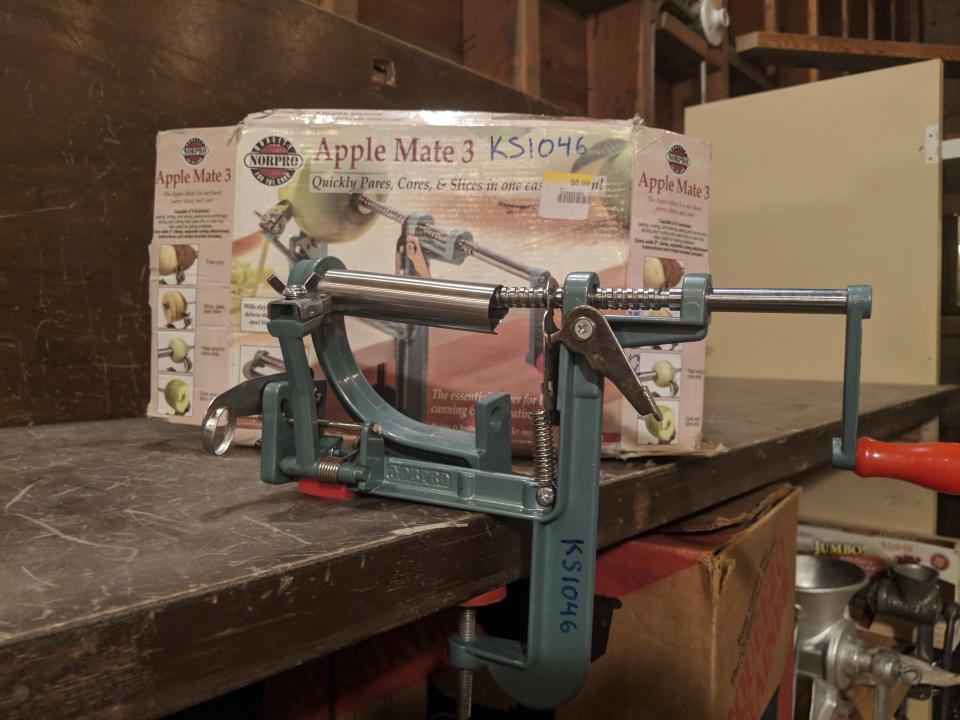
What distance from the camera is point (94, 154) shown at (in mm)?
864

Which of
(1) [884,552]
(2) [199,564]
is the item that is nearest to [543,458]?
(2) [199,564]

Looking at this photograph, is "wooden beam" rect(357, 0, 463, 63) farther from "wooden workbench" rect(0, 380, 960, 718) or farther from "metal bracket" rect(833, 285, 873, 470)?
"metal bracket" rect(833, 285, 873, 470)

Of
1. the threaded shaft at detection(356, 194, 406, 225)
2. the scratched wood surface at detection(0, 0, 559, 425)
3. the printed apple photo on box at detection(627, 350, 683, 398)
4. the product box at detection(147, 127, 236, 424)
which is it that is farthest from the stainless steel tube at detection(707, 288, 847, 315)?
the scratched wood surface at detection(0, 0, 559, 425)

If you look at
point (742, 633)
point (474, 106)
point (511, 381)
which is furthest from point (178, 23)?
point (742, 633)

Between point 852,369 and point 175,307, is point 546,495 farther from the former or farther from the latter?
point 175,307

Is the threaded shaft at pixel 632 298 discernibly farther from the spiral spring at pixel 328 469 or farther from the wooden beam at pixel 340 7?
the wooden beam at pixel 340 7

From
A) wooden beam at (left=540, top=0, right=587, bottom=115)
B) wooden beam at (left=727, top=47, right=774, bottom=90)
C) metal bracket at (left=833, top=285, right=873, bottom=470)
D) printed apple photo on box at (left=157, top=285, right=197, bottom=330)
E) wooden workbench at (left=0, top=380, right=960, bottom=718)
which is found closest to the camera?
wooden workbench at (left=0, top=380, right=960, bottom=718)

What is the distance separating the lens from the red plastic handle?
1.51 ft

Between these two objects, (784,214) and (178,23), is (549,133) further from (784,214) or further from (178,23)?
(784,214)

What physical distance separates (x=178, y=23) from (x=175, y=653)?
0.88m

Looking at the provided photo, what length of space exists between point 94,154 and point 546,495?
2.43 feet

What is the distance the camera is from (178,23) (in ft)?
3.04

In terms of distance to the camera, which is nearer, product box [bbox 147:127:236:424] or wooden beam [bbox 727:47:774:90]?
product box [bbox 147:127:236:424]

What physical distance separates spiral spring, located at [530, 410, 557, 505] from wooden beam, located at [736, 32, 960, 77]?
2.09 meters
